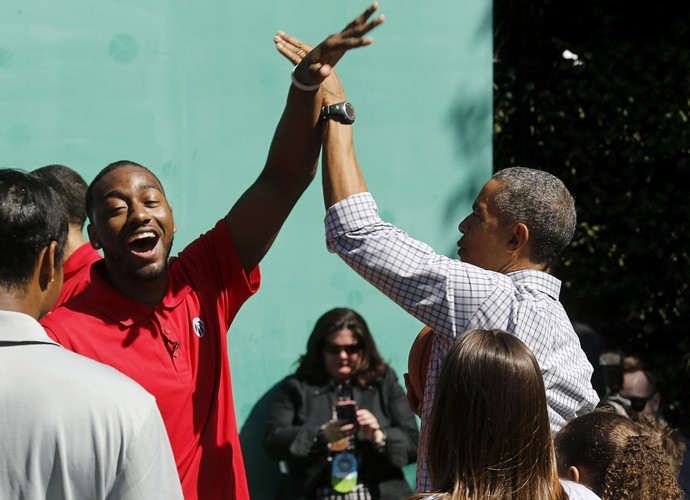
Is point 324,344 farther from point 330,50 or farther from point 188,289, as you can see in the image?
point 330,50

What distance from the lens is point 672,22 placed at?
698 cm

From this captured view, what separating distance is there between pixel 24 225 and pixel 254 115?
3077 mm

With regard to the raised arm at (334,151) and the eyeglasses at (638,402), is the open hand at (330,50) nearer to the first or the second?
the raised arm at (334,151)

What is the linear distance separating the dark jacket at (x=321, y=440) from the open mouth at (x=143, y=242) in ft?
7.37

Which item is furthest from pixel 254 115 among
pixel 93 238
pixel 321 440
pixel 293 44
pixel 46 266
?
pixel 46 266

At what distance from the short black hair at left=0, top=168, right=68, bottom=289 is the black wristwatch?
0.99 meters

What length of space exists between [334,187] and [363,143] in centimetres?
269

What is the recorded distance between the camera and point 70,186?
435 centimetres

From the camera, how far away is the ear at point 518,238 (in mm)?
2947

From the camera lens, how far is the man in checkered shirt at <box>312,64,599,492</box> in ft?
8.87

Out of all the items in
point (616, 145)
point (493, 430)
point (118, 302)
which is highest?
point (616, 145)

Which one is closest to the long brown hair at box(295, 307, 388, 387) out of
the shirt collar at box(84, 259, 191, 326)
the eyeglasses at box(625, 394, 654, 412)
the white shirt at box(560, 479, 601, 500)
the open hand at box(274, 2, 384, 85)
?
the eyeglasses at box(625, 394, 654, 412)

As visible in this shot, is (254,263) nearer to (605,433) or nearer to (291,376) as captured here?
(605,433)

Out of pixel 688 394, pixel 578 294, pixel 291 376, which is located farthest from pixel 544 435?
pixel 578 294
